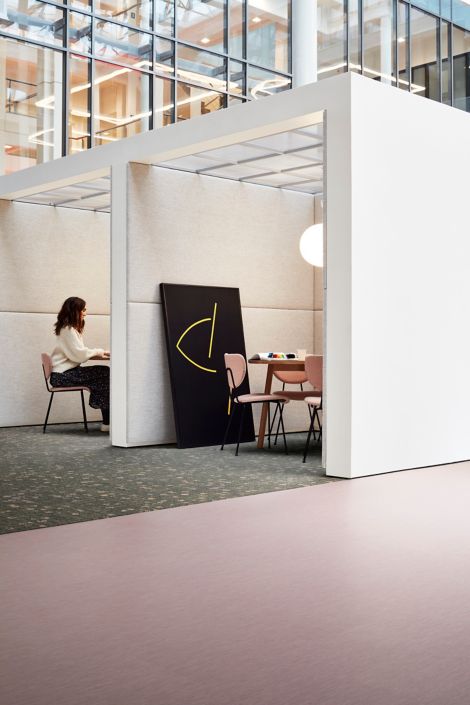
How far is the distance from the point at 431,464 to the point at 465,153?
8.77 ft

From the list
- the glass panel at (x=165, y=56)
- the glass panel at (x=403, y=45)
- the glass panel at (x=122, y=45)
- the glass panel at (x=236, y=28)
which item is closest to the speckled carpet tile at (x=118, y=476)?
the glass panel at (x=122, y=45)

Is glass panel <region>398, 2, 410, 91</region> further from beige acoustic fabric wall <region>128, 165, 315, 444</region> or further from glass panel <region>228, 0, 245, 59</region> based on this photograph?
beige acoustic fabric wall <region>128, 165, 315, 444</region>

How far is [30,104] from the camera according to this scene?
12289 millimetres

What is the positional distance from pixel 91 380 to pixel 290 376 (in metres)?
2.36

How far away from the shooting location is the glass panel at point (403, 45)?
18.1m

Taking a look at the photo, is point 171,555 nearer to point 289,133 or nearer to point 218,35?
point 289,133

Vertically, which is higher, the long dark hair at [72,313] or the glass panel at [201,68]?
the glass panel at [201,68]

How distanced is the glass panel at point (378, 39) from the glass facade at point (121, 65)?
2506 mm

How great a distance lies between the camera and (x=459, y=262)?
766 cm

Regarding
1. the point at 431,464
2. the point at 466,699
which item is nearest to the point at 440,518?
the point at 431,464

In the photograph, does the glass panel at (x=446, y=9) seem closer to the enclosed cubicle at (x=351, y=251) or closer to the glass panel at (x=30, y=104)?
the glass panel at (x=30, y=104)

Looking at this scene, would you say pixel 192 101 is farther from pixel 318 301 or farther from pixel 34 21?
pixel 318 301

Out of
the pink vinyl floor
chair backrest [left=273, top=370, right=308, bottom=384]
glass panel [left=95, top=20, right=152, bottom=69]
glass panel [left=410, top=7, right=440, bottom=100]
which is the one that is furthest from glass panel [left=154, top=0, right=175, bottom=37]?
the pink vinyl floor

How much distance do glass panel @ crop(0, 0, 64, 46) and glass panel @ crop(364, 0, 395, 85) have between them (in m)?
6.94
